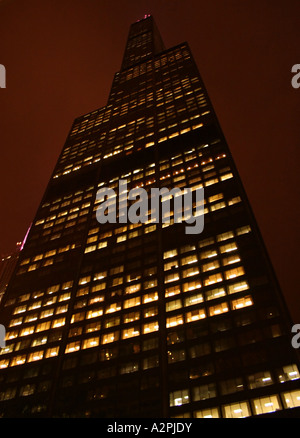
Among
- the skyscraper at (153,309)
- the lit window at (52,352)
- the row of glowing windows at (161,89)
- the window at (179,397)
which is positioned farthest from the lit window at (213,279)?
the row of glowing windows at (161,89)

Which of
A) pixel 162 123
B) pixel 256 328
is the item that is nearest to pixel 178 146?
pixel 162 123

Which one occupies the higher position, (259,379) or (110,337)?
(110,337)

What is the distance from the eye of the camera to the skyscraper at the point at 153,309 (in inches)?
1905

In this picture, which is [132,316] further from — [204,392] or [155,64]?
[155,64]

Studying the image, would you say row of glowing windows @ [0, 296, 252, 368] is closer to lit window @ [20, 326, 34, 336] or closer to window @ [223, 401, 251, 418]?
lit window @ [20, 326, 34, 336]

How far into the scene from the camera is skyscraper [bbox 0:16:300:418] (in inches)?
1905

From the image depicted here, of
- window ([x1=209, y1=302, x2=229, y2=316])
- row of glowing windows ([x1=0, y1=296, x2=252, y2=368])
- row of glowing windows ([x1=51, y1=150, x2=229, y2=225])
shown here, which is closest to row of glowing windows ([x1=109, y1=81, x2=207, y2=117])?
row of glowing windows ([x1=51, y1=150, x2=229, y2=225])

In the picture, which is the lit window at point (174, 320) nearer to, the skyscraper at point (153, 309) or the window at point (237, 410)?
the skyscraper at point (153, 309)

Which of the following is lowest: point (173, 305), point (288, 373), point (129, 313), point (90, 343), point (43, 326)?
point (288, 373)

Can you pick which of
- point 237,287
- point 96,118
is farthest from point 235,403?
point 96,118

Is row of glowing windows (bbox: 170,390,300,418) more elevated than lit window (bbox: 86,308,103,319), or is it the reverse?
lit window (bbox: 86,308,103,319)

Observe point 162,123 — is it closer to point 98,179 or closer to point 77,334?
point 98,179

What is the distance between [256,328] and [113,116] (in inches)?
4086

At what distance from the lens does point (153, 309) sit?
61250mm
